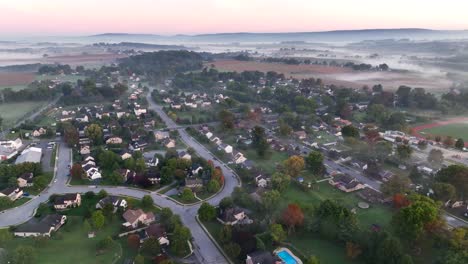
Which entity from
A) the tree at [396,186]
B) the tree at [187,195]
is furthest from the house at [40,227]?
the tree at [396,186]

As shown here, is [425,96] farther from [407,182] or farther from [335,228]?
[335,228]

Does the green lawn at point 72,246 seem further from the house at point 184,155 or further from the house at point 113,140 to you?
the house at point 113,140

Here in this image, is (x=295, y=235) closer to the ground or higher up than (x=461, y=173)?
closer to the ground

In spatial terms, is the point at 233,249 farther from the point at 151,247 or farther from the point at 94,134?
the point at 94,134

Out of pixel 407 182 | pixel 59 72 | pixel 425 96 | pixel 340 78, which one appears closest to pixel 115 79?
pixel 59 72

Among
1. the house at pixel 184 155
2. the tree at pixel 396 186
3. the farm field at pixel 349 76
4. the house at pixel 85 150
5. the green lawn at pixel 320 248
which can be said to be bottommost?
the green lawn at pixel 320 248

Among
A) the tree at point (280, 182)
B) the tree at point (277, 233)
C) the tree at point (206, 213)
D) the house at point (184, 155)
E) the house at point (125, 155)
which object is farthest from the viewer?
the house at point (125, 155)

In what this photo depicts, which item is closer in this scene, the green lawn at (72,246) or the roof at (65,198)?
the green lawn at (72,246)
